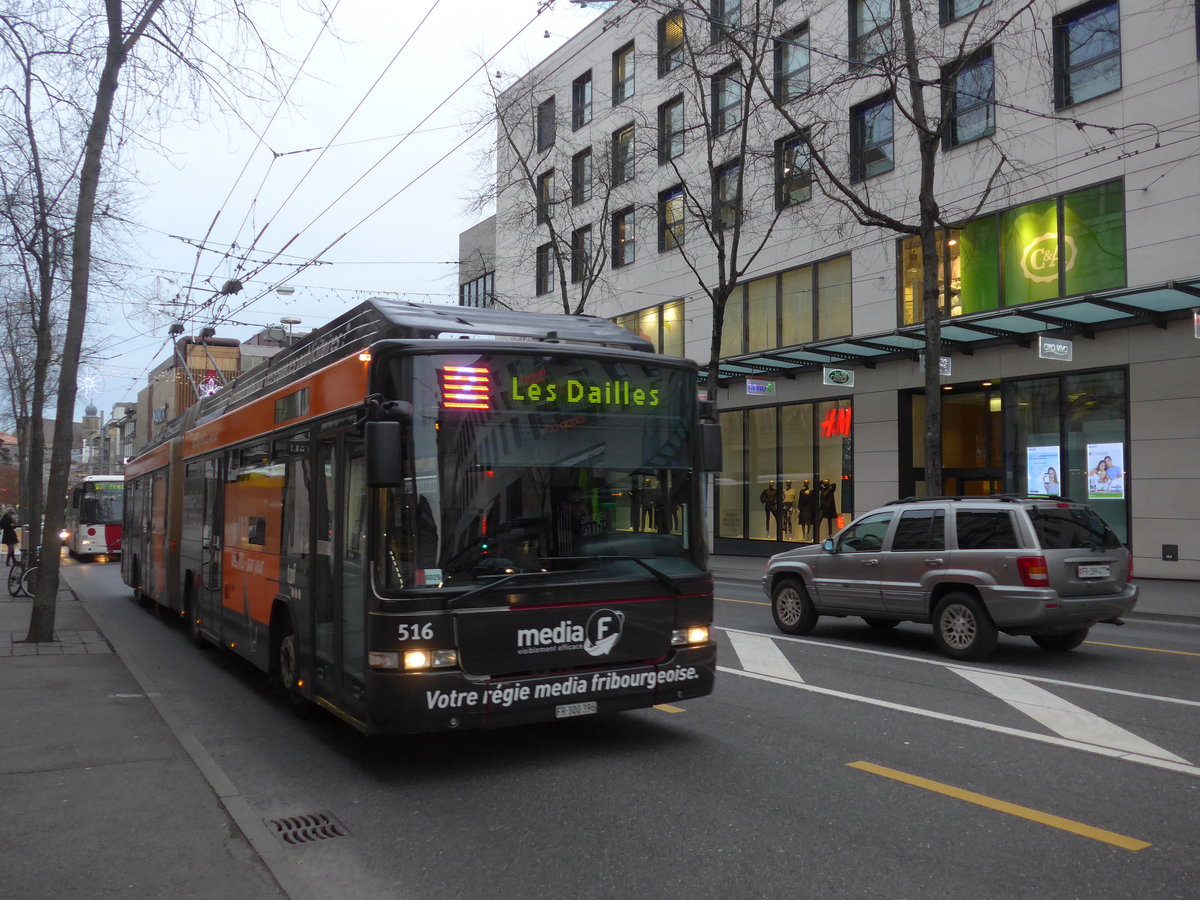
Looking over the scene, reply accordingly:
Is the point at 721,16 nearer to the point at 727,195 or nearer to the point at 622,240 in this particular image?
the point at 727,195

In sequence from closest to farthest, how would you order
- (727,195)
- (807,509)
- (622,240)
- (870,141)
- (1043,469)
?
1. (1043,469)
2. (870,141)
3. (807,509)
4. (727,195)
5. (622,240)

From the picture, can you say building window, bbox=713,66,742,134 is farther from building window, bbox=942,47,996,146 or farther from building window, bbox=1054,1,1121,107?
building window, bbox=1054,1,1121,107

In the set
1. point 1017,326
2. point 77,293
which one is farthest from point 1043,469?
point 77,293

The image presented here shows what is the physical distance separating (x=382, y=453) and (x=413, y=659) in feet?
4.04

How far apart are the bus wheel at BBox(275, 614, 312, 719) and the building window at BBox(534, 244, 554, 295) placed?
30415mm

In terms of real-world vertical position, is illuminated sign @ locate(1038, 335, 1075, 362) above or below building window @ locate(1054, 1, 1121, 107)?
below

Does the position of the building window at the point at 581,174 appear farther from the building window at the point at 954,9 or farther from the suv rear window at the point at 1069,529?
the suv rear window at the point at 1069,529

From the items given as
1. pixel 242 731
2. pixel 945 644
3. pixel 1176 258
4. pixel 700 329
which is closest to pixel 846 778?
Answer: pixel 242 731

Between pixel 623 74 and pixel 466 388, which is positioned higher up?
pixel 623 74

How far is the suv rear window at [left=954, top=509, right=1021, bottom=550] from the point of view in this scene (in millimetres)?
10594

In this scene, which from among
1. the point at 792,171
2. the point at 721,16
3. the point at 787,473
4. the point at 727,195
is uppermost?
the point at 721,16

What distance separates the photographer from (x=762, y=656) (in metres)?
11.1

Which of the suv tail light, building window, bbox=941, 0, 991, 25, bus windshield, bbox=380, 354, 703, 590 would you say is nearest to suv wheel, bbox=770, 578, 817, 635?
the suv tail light

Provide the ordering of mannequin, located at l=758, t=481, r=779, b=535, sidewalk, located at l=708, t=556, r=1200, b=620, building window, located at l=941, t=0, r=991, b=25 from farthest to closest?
1. mannequin, located at l=758, t=481, r=779, b=535
2. building window, located at l=941, t=0, r=991, b=25
3. sidewalk, located at l=708, t=556, r=1200, b=620
